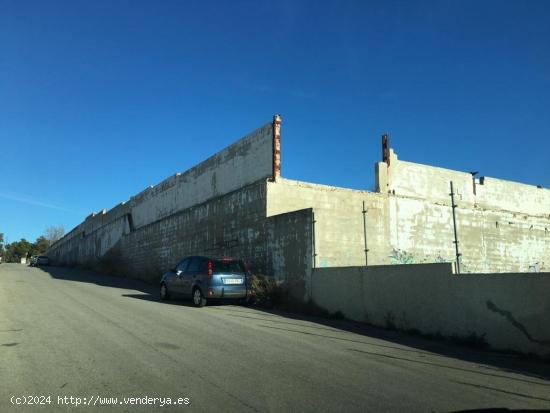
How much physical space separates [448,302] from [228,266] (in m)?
7.81

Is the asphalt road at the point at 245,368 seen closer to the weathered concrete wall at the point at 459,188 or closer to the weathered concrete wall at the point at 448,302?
the weathered concrete wall at the point at 448,302

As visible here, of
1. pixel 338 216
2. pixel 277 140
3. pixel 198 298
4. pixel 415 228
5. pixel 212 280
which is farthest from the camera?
pixel 415 228

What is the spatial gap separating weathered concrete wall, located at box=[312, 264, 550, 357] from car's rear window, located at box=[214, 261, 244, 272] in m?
3.14

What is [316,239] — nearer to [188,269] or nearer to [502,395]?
[188,269]

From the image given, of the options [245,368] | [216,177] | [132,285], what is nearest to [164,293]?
[216,177]

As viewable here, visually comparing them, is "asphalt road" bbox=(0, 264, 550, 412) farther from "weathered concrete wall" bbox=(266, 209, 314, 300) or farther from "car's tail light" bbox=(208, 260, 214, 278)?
"weathered concrete wall" bbox=(266, 209, 314, 300)

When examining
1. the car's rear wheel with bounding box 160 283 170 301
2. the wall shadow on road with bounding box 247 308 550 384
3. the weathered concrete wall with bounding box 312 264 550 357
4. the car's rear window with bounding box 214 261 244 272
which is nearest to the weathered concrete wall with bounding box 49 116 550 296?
the car's rear window with bounding box 214 261 244 272

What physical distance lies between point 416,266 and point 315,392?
6799 mm

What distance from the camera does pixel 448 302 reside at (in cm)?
1155

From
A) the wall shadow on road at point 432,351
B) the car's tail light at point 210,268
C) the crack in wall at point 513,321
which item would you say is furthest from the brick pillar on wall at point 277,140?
the crack in wall at point 513,321

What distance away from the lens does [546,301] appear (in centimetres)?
938

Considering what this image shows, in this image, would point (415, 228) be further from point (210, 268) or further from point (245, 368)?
point (245, 368)

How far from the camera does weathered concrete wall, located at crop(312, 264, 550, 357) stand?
9.63 metres

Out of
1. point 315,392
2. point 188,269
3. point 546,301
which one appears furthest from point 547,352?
point 188,269
